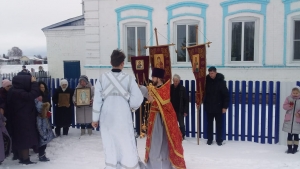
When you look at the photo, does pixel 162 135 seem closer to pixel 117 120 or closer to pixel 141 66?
pixel 117 120

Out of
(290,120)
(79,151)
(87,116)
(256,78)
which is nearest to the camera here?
(290,120)

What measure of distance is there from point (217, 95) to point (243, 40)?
5.47 metres

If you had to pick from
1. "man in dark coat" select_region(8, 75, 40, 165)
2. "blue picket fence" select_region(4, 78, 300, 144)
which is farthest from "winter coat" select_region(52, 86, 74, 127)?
"blue picket fence" select_region(4, 78, 300, 144)

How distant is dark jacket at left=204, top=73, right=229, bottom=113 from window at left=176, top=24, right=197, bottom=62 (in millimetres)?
5325

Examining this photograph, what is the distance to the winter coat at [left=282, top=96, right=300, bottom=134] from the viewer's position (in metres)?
5.45

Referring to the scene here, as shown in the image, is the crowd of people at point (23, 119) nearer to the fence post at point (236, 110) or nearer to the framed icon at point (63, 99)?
the framed icon at point (63, 99)

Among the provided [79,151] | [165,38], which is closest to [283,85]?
[79,151]

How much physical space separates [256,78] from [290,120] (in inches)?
212

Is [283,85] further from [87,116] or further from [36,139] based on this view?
[36,139]

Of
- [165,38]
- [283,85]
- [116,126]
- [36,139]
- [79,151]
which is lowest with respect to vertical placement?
[79,151]

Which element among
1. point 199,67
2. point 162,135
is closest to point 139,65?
point 199,67

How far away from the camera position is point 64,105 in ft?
23.2

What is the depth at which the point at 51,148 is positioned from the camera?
620 centimetres

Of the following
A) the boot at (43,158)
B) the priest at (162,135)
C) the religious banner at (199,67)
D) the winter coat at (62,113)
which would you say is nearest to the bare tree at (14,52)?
the winter coat at (62,113)
